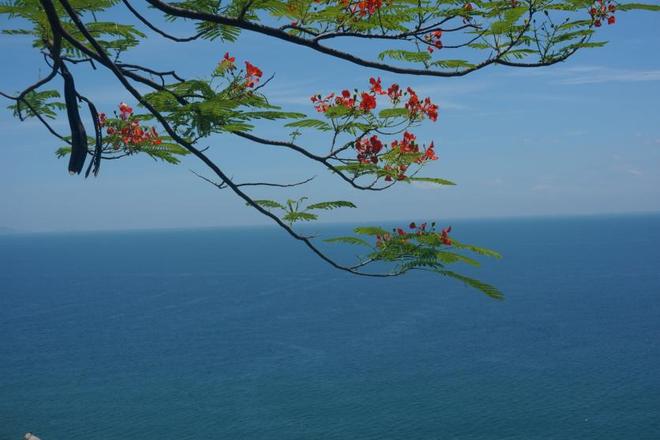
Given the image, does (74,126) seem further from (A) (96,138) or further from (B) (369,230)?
(B) (369,230)

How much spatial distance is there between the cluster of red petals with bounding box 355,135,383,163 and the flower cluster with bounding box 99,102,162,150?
2.26m

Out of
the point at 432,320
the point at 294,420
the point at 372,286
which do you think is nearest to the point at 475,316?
the point at 432,320

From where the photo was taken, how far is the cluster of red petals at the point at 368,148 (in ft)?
20.0

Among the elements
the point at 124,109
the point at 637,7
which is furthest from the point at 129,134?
the point at 637,7

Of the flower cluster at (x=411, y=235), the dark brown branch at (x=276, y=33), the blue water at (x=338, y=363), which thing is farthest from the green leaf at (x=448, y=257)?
the blue water at (x=338, y=363)

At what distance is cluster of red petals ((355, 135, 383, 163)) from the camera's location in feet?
20.0

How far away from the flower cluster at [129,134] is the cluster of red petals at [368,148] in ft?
7.42

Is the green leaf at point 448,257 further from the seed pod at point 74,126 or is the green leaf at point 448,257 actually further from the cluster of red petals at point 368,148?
the seed pod at point 74,126

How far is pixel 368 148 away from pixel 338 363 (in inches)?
2935

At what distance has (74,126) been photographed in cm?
501

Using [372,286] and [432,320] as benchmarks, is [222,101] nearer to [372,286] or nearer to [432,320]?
[432,320]

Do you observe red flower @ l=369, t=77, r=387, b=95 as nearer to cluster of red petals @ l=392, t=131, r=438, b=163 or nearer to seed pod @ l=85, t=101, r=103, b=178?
cluster of red petals @ l=392, t=131, r=438, b=163

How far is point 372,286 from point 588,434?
8412cm

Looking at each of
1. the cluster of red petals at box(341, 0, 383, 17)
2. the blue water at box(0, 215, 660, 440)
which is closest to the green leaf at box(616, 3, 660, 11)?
the cluster of red petals at box(341, 0, 383, 17)
